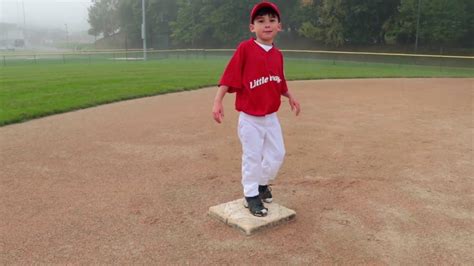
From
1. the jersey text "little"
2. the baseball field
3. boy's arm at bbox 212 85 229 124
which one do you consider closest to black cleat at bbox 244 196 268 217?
the baseball field

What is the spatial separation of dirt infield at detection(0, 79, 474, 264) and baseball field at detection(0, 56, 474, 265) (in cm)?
1

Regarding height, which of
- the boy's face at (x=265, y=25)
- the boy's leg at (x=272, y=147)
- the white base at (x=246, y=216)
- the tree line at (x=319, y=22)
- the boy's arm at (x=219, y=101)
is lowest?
the white base at (x=246, y=216)

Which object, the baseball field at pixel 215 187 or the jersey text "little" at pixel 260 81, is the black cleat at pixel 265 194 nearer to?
the baseball field at pixel 215 187

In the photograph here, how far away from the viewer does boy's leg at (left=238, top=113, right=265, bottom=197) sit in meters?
3.48

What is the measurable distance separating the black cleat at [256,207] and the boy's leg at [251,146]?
99 mm

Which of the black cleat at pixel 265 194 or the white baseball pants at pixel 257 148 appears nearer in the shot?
the white baseball pants at pixel 257 148

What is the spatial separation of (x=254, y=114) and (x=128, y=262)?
53.8 inches

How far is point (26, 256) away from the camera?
299 centimetres

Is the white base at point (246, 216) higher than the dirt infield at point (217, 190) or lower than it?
higher

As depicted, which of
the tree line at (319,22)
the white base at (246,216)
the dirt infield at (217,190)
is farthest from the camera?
the tree line at (319,22)

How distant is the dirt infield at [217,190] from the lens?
3096 mm

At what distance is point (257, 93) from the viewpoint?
347 centimetres

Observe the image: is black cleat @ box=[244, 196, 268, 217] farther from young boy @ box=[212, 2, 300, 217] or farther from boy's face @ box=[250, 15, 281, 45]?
boy's face @ box=[250, 15, 281, 45]

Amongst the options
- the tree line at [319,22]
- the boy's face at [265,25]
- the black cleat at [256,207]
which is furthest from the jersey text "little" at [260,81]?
the tree line at [319,22]
